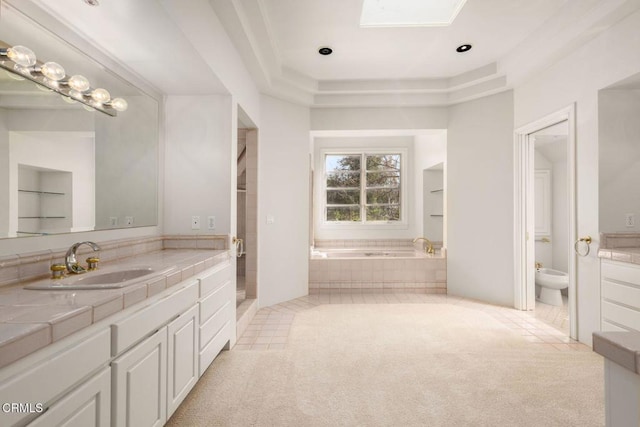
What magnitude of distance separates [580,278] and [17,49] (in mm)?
4062

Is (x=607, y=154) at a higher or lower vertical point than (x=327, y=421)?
higher

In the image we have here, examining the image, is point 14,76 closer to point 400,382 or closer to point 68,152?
point 68,152

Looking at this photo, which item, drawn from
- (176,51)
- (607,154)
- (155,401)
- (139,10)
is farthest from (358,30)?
(155,401)

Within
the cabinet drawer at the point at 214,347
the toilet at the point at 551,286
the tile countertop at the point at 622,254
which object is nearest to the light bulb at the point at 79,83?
the cabinet drawer at the point at 214,347

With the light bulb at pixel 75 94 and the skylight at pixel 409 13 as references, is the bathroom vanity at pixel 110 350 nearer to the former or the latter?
the light bulb at pixel 75 94

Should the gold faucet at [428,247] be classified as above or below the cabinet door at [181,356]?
above

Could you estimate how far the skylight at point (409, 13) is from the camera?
105 inches

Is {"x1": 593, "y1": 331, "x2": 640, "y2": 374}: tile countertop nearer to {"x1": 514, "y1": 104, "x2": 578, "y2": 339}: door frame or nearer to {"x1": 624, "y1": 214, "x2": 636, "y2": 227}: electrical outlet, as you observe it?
{"x1": 624, "y1": 214, "x2": 636, "y2": 227}: electrical outlet

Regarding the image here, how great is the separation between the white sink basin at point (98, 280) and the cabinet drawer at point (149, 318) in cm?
15

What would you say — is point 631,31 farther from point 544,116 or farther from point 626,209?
point 626,209

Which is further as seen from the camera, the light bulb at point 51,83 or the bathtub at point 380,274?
the bathtub at point 380,274

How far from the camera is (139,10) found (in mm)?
1706

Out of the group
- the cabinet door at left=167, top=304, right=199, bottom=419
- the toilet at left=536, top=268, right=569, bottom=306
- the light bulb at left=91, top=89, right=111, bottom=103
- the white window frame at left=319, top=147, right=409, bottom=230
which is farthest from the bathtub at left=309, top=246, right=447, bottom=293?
the light bulb at left=91, top=89, right=111, bottom=103

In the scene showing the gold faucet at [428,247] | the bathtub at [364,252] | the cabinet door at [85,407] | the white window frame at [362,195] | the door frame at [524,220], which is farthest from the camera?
the white window frame at [362,195]
